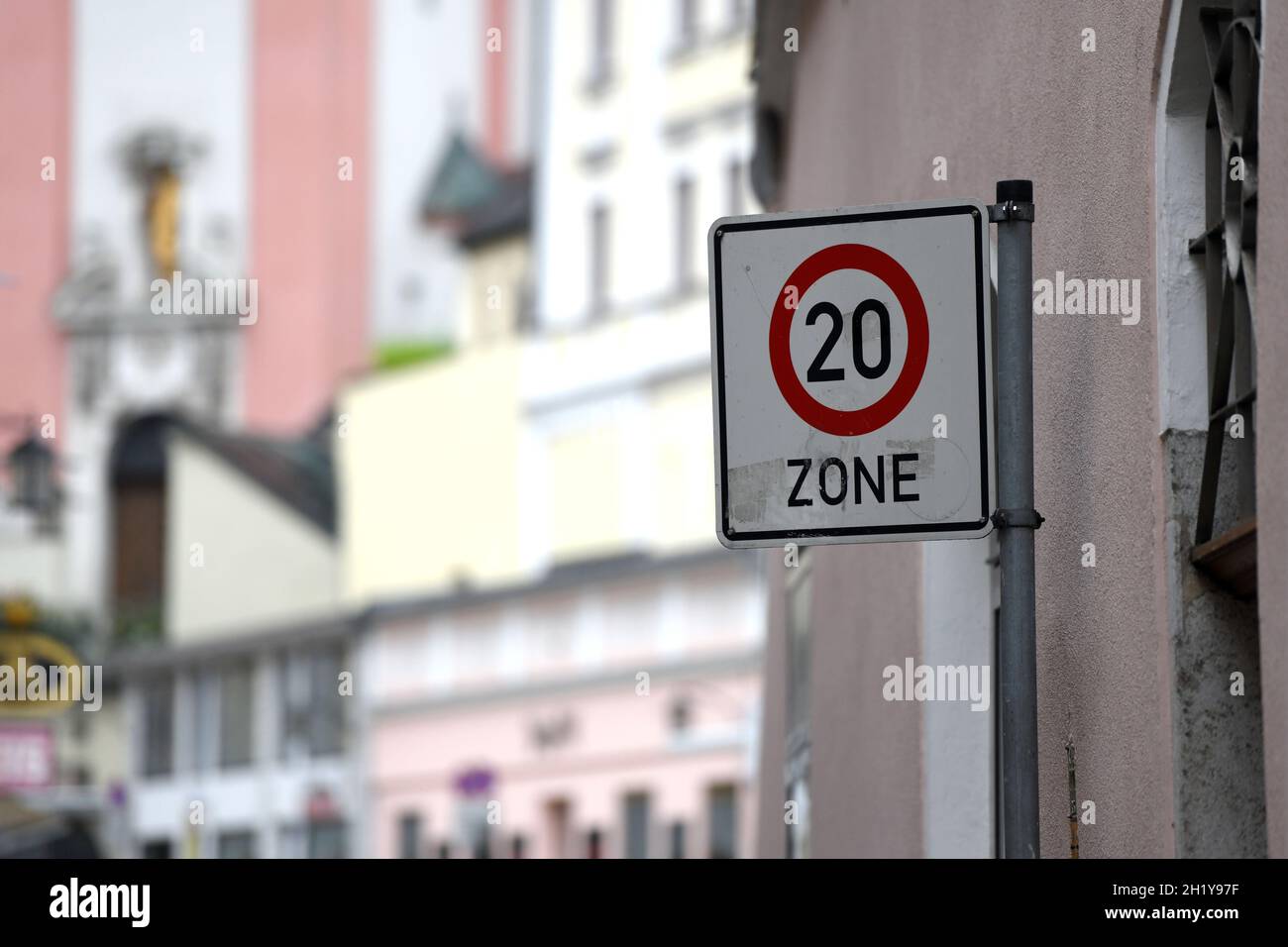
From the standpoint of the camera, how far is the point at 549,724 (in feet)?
128

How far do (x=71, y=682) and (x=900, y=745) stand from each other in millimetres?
35600

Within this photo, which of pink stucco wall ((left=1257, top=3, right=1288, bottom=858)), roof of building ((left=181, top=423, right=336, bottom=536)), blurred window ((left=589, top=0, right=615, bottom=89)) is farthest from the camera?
roof of building ((left=181, top=423, right=336, bottom=536))

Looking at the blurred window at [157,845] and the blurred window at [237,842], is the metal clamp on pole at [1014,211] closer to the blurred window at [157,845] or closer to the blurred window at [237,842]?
the blurred window at [237,842]

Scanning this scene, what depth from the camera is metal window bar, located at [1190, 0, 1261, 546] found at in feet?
17.5

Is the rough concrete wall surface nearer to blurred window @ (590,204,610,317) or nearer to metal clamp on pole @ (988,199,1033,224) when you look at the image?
metal clamp on pole @ (988,199,1033,224)

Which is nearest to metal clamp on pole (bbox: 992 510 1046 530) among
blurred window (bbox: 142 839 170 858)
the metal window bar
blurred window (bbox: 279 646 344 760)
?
the metal window bar

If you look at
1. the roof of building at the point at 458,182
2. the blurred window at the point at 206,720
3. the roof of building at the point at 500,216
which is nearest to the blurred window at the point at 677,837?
the blurred window at the point at 206,720

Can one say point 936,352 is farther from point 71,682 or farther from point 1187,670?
point 71,682

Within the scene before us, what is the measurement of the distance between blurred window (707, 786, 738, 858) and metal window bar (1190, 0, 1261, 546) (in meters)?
29.5

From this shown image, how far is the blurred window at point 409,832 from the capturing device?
41.0 meters

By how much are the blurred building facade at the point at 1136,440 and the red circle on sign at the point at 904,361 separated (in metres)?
0.58

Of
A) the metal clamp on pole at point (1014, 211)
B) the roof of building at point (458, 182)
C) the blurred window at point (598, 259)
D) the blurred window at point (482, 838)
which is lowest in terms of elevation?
the blurred window at point (482, 838)
